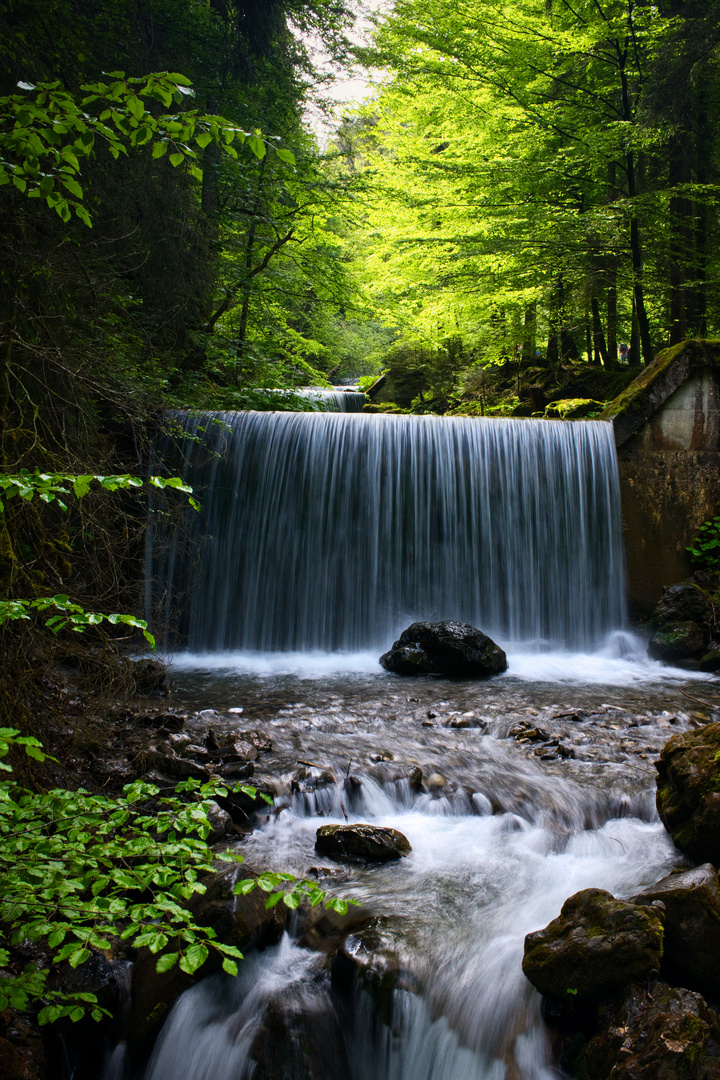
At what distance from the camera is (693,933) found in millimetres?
2375

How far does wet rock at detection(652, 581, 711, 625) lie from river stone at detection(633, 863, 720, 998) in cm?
653

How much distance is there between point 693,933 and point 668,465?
8018 millimetres

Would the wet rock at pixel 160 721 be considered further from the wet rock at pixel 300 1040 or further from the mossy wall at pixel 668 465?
the mossy wall at pixel 668 465

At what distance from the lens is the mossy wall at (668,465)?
358 inches

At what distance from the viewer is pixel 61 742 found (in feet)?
11.1

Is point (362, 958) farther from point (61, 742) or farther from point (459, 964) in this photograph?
point (61, 742)

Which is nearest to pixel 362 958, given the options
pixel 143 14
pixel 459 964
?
pixel 459 964

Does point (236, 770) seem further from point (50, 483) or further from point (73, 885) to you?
point (50, 483)

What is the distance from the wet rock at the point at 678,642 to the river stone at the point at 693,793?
15.7 ft

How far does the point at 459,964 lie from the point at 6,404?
337cm

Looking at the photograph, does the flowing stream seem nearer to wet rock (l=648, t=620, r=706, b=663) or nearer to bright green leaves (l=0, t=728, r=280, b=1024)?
wet rock (l=648, t=620, r=706, b=663)

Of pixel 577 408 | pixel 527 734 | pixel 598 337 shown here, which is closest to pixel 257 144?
pixel 527 734

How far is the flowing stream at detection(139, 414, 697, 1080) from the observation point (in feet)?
8.57

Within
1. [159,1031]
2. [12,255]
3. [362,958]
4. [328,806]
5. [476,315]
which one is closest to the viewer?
[159,1031]
